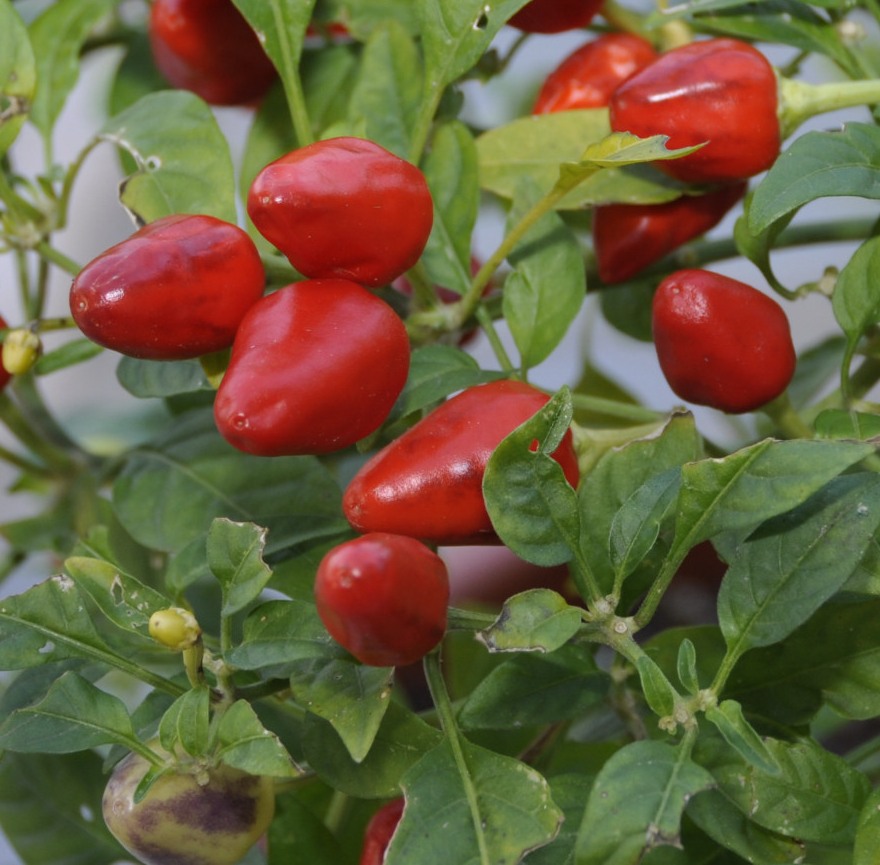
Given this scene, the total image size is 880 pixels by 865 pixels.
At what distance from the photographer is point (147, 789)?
0.43 metres

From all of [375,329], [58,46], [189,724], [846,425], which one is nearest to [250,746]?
[189,724]

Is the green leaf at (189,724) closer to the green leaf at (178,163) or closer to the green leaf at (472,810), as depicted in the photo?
the green leaf at (472,810)

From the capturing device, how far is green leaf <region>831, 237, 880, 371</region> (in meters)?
0.49

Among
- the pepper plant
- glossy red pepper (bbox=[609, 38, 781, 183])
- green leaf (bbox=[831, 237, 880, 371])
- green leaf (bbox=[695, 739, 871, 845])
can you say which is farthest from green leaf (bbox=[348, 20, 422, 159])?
green leaf (bbox=[695, 739, 871, 845])

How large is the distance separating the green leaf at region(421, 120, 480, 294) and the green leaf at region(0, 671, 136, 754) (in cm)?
24

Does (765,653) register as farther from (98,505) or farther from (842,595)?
(98,505)

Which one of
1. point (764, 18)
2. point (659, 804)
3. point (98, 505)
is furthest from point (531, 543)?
point (98, 505)

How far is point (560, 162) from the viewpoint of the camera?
564mm

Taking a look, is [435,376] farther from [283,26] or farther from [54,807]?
[54,807]

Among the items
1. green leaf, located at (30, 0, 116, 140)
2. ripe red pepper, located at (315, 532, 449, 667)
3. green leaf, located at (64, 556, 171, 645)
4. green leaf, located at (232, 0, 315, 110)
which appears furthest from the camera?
green leaf, located at (30, 0, 116, 140)

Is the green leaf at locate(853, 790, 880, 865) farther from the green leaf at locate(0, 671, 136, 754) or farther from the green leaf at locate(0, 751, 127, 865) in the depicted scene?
the green leaf at locate(0, 751, 127, 865)

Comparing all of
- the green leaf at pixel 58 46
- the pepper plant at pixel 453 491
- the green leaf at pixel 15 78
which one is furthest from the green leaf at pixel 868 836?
the green leaf at pixel 58 46

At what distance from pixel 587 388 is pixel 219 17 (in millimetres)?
365

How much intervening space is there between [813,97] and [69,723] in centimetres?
39
